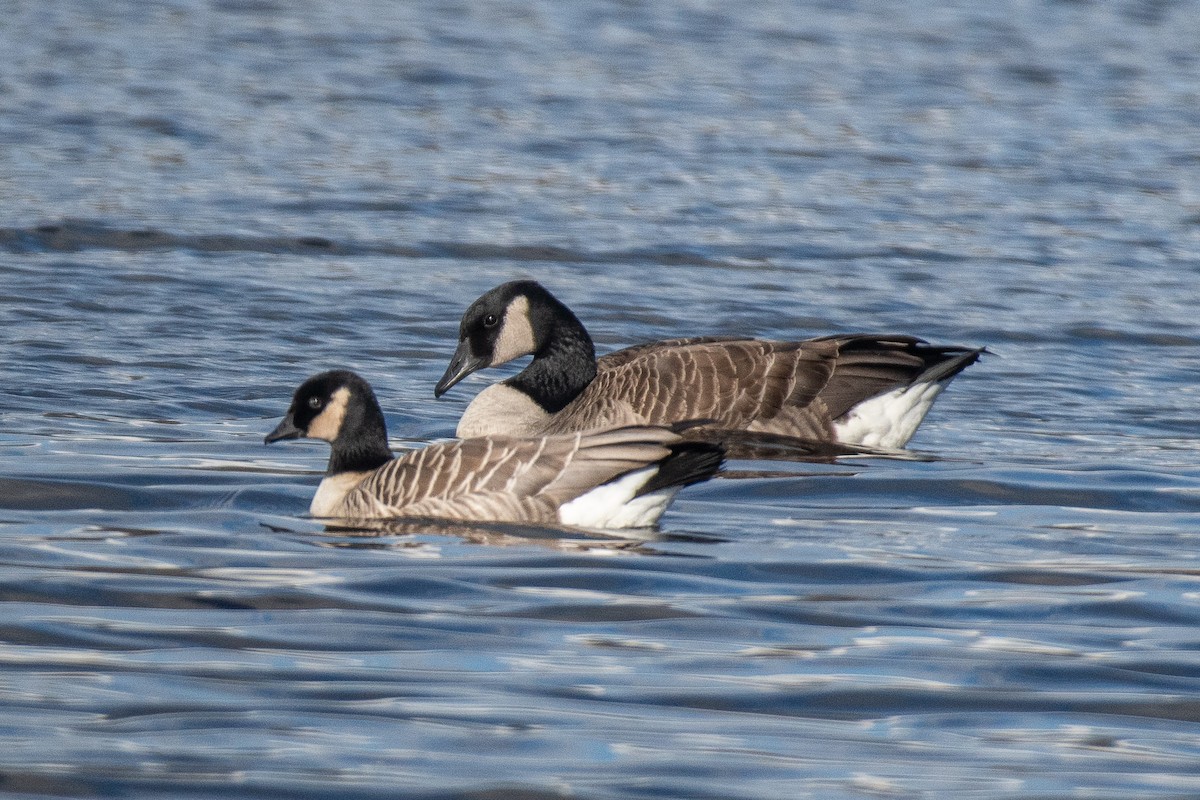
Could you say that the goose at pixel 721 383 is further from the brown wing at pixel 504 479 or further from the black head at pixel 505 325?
the brown wing at pixel 504 479

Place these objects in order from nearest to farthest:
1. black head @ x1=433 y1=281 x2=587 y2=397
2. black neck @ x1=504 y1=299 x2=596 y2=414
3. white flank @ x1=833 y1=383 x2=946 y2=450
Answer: white flank @ x1=833 y1=383 x2=946 y2=450 → black head @ x1=433 y1=281 x2=587 y2=397 → black neck @ x1=504 y1=299 x2=596 y2=414

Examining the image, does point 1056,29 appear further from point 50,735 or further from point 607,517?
point 50,735

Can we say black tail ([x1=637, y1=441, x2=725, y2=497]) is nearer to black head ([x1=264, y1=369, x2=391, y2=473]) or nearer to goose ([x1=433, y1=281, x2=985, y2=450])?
black head ([x1=264, y1=369, x2=391, y2=473])

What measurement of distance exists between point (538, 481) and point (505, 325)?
10.6ft

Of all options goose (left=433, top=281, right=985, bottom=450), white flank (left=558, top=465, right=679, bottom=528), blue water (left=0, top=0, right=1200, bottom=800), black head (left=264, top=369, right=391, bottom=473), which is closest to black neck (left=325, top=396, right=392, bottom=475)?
black head (left=264, top=369, right=391, bottom=473)

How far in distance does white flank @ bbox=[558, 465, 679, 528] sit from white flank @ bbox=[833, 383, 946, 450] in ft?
9.45

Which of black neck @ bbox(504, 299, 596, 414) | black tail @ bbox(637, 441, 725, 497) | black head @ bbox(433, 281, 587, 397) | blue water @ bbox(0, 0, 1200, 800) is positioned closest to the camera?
blue water @ bbox(0, 0, 1200, 800)

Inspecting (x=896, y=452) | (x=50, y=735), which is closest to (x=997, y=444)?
(x=896, y=452)

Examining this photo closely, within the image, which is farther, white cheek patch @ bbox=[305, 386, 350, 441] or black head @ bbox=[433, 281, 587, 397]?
black head @ bbox=[433, 281, 587, 397]

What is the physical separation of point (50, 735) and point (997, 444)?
6.57 meters

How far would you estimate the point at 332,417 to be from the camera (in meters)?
9.12

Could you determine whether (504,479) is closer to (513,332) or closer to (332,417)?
(332,417)

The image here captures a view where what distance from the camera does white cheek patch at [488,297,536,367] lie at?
11617 mm

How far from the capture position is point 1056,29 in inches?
1174
